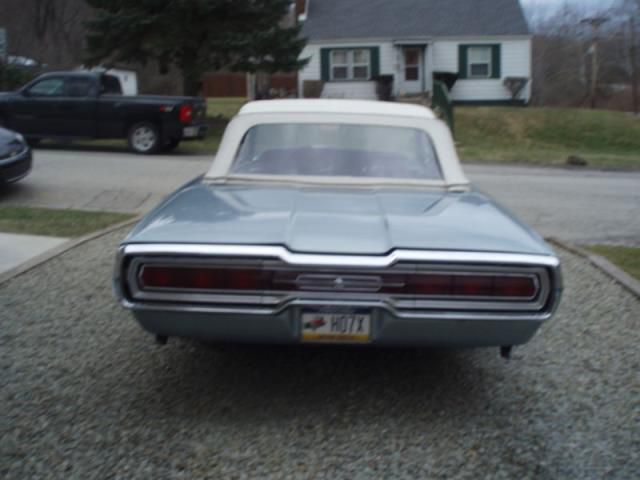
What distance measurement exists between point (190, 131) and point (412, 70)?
17.0 metres

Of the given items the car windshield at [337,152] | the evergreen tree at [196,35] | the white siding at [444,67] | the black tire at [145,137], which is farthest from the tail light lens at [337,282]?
the white siding at [444,67]

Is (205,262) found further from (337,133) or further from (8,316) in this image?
(8,316)

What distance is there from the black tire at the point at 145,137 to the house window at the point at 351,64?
15880mm

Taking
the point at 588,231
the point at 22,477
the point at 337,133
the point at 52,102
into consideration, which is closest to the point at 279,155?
the point at 337,133

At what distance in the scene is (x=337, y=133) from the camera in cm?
540

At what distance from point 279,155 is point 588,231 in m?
5.53

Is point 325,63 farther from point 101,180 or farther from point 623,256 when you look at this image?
point 623,256

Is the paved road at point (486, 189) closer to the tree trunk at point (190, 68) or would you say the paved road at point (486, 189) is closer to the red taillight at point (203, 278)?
the tree trunk at point (190, 68)

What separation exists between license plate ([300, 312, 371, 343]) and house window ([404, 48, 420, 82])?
2928 centimetres

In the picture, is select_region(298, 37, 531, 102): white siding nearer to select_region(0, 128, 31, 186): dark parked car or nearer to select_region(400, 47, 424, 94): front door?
select_region(400, 47, 424, 94): front door

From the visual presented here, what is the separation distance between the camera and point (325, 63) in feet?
104

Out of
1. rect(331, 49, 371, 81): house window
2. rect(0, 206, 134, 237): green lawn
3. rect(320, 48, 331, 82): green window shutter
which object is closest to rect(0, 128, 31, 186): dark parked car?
rect(0, 206, 134, 237): green lawn

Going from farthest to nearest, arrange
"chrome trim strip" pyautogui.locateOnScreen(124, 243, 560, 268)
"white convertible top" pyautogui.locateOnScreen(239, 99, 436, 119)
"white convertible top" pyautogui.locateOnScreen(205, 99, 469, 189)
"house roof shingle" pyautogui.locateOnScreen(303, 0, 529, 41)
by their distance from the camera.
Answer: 1. "house roof shingle" pyautogui.locateOnScreen(303, 0, 529, 41)
2. "white convertible top" pyautogui.locateOnScreen(239, 99, 436, 119)
3. "white convertible top" pyautogui.locateOnScreen(205, 99, 469, 189)
4. "chrome trim strip" pyautogui.locateOnScreen(124, 243, 560, 268)

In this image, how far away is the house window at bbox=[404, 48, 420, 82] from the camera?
105 ft
